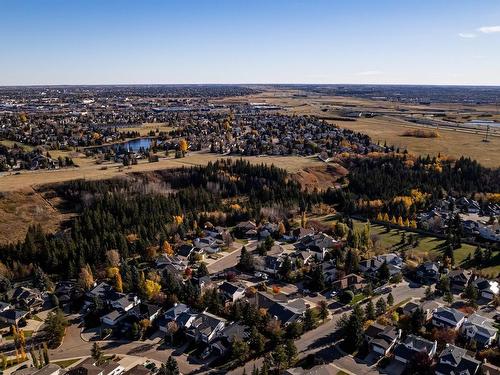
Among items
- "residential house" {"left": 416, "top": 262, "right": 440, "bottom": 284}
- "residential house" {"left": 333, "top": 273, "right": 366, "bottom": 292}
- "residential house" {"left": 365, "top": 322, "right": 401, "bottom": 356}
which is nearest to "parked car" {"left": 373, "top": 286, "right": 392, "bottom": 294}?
"residential house" {"left": 333, "top": 273, "right": 366, "bottom": 292}

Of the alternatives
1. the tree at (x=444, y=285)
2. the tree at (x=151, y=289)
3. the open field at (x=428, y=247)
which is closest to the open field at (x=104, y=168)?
the open field at (x=428, y=247)

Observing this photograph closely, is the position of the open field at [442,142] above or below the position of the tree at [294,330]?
above

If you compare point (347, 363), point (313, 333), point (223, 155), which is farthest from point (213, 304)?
point (223, 155)

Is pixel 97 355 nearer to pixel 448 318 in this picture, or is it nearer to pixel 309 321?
pixel 309 321

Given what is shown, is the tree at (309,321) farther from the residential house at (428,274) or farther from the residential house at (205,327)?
the residential house at (428,274)

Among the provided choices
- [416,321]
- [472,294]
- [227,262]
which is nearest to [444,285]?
[472,294]

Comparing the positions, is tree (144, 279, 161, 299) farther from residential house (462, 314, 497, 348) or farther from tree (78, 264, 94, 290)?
residential house (462, 314, 497, 348)
